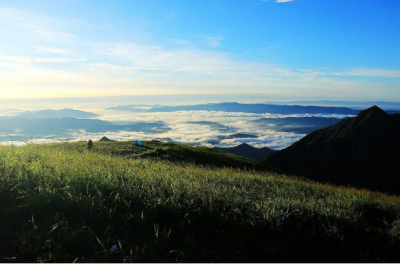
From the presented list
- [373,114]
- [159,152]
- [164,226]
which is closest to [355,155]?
[373,114]

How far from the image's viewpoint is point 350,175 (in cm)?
15025

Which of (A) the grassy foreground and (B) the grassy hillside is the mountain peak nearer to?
(B) the grassy hillside

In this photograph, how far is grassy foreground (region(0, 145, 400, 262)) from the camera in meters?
4.91

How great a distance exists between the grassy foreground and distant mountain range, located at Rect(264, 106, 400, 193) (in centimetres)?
14539

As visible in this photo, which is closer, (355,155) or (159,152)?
(159,152)

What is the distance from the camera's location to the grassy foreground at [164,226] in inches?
193

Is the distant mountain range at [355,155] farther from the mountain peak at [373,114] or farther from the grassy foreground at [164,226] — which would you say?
the grassy foreground at [164,226]

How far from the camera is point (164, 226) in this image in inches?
221

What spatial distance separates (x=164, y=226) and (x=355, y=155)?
180427mm

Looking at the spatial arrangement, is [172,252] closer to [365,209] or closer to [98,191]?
[98,191]

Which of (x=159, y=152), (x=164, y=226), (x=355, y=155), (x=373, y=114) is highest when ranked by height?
(x=373, y=114)

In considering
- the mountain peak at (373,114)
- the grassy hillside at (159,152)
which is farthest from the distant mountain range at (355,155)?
the grassy hillside at (159,152)

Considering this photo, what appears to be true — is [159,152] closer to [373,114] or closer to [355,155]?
[355,155]

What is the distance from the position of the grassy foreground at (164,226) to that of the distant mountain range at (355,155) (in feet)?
477
